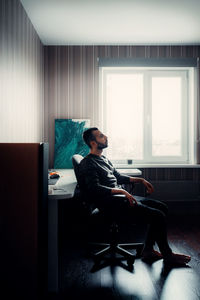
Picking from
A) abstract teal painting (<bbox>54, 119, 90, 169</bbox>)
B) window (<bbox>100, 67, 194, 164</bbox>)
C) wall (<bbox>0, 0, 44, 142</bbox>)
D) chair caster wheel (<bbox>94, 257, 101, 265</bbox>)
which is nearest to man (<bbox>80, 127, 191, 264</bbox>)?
chair caster wheel (<bbox>94, 257, 101, 265</bbox>)

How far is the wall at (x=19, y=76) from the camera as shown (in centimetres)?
220

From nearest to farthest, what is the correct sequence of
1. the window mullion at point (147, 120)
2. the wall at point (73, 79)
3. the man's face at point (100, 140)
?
the man's face at point (100, 140) < the wall at point (73, 79) < the window mullion at point (147, 120)

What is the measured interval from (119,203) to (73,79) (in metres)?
2.50

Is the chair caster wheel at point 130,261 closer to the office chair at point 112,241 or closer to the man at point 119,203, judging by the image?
the office chair at point 112,241

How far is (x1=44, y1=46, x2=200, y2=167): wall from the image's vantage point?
3.86 m

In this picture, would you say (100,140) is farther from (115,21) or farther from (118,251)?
(115,21)

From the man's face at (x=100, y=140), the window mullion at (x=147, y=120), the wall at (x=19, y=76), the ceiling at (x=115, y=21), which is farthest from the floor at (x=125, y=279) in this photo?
the ceiling at (x=115, y=21)

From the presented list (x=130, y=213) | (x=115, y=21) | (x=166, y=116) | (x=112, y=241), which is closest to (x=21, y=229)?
(x=130, y=213)

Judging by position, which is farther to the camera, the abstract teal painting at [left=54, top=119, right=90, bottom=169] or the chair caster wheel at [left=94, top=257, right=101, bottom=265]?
the abstract teal painting at [left=54, top=119, right=90, bottom=169]

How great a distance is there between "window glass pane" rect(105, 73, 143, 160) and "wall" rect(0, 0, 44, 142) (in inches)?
47.6

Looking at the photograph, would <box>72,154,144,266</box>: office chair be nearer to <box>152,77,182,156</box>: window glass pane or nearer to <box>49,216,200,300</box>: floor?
<box>49,216,200,300</box>: floor

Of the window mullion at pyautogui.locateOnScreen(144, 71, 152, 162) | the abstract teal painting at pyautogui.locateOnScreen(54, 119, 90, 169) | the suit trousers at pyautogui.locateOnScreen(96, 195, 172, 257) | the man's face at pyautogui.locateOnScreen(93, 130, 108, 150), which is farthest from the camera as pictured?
the window mullion at pyautogui.locateOnScreen(144, 71, 152, 162)

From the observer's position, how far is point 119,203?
207 centimetres

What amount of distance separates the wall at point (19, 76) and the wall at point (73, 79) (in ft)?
0.90
